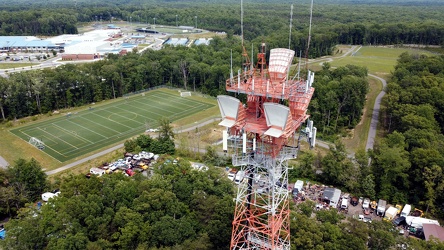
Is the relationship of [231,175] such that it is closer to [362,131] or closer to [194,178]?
[194,178]

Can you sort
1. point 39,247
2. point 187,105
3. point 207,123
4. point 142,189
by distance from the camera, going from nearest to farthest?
point 39,247 → point 142,189 → point 207,123 → point 187,105

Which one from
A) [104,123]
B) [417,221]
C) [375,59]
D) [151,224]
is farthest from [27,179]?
[375,59]

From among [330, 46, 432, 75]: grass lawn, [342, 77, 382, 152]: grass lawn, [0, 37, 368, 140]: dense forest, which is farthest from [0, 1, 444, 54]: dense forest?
[342, 77, 382, 152]: grass lawn

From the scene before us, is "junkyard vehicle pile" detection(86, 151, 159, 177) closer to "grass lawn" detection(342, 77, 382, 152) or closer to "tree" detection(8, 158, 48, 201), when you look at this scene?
"tree" detection(8, 158, 48, 201)

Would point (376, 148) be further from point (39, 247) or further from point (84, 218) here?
point (39, 247)

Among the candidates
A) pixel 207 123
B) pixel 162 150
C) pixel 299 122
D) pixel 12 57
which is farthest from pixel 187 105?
pixel 12 57

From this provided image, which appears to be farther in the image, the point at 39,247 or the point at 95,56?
the point at 95,56

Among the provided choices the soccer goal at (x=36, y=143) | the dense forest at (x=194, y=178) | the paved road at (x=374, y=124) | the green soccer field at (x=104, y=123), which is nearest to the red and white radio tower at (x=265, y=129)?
the dense forest at (x=194, y=178)

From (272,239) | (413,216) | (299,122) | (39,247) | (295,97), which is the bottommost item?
(413,216)
